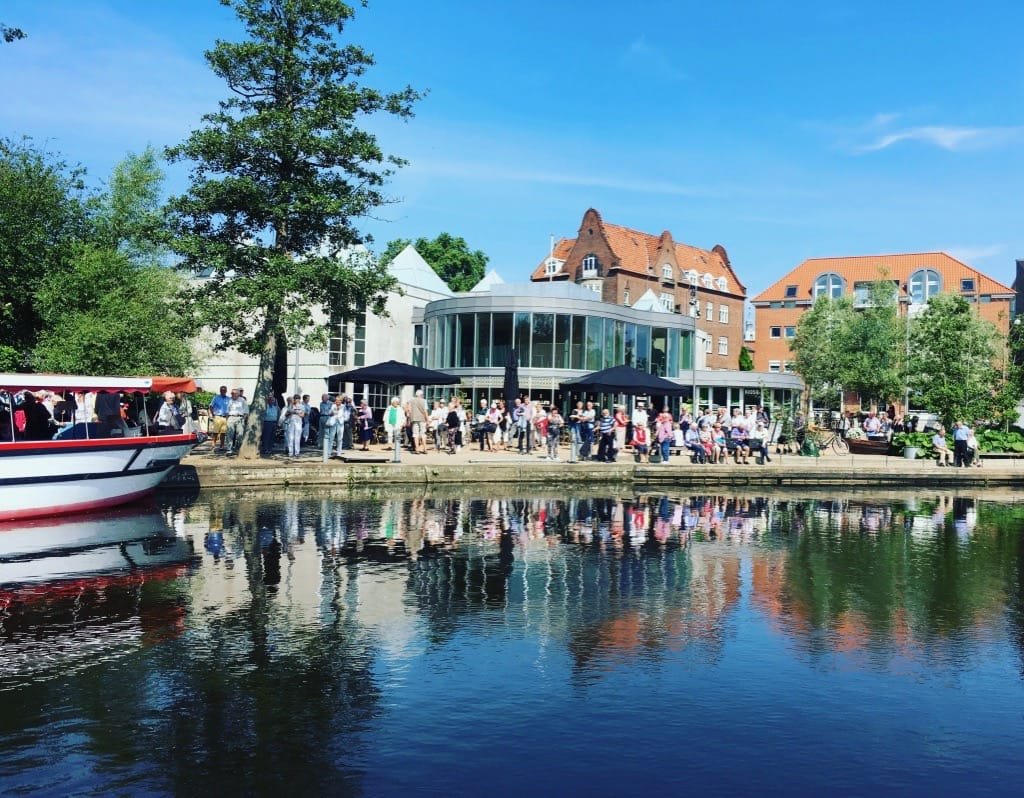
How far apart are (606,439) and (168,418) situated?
11.9 metres

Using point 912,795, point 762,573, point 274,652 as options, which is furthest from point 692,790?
point 762,573

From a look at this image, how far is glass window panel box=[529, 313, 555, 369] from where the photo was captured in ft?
121

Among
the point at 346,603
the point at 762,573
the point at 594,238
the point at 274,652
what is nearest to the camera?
the point at 274,652

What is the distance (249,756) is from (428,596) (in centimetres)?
411

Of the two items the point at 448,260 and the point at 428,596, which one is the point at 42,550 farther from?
the point at 448,260

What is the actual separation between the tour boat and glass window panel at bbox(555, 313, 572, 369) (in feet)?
70.4

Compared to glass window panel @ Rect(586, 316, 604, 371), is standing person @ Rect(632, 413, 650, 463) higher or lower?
lower

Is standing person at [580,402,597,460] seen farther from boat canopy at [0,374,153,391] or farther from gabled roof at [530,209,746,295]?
gabled roof at [530,209,746,295]

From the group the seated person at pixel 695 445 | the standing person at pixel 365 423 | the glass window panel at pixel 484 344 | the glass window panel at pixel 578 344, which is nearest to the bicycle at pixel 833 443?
the seated person at pixel 695 445

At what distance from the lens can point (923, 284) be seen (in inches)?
3012

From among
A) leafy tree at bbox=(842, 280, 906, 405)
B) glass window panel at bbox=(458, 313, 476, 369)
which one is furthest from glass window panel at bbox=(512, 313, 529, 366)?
leafy tree at bbox=(842, 280, 906, 405)

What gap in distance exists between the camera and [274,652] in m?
7.04

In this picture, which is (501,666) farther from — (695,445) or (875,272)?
(875,272)

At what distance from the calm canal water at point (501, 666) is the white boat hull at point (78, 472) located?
183 centimetres
